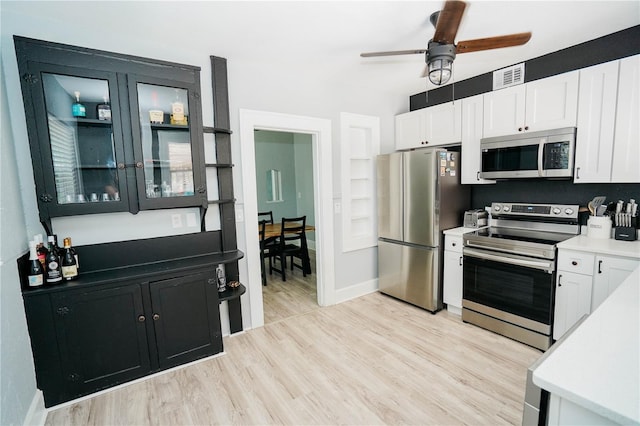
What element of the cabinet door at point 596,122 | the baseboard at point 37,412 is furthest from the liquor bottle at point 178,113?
the cabinet door at point 596,122

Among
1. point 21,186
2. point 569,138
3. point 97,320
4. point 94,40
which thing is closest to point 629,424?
point 569,138

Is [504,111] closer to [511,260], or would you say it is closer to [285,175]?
[511,260]

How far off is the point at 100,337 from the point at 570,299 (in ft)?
11.6

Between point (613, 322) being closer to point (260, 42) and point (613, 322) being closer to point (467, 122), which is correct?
point (467, 122)

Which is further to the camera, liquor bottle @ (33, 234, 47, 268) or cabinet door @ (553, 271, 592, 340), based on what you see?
cabinet door @ (553, 271, 592, 340)

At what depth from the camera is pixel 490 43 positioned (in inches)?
74.7

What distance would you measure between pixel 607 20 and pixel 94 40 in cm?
380

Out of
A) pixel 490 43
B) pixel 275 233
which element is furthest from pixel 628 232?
pixel 275 233

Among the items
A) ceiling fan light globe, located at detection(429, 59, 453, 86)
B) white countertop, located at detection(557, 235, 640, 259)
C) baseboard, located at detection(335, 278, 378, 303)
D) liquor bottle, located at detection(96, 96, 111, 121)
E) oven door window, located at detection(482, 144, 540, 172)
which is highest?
ceiling fan light globe, located at detection(429, 59, 453, 86)

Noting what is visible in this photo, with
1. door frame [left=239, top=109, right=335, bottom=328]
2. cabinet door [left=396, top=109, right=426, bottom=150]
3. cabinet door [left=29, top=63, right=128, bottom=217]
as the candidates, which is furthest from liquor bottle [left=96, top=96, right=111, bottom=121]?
cabinet door [left=396, top=109, right=426, bottom=150]

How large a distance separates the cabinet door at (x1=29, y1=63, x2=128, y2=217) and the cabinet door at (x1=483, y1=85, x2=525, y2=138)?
329 cm

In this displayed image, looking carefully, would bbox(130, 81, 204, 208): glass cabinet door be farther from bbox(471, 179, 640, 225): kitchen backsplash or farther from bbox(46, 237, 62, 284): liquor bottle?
bbox(471, 179, 640, 225): kitchen backsplash

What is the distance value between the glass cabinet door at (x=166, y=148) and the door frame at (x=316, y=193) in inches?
20.1

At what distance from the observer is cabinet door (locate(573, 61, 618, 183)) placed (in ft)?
7.43
